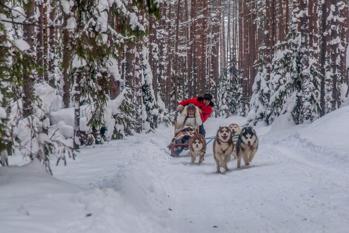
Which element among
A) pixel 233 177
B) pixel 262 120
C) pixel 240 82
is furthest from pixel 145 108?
pixel 240 82

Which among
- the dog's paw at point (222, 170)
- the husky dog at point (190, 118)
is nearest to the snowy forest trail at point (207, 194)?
the dog's paw at point (222, 170)

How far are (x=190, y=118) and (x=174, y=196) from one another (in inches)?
305

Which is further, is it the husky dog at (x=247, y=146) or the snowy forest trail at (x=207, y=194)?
the husky dog at (x=247, y=146)

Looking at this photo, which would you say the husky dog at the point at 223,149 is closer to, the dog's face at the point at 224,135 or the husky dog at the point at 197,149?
the dog's face at the point at 224,135

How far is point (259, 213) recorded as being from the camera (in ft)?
24.7

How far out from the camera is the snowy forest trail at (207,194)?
6.64 meters

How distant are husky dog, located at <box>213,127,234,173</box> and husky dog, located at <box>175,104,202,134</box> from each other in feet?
13.8

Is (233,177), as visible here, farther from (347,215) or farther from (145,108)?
(145,108)

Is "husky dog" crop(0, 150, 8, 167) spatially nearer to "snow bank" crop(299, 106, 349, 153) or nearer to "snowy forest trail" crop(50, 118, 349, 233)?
"snowy forest trail" crop(50, 118, 349, 233)

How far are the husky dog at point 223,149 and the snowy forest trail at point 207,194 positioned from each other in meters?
0.30

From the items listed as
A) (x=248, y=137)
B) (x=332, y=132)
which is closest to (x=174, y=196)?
(x=248, y=137)

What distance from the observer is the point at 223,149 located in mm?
11969

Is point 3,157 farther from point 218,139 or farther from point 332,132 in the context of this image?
point 332,132

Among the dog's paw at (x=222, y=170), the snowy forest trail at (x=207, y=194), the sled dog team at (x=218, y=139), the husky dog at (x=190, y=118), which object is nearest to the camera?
the snowy forest trail at (x=207, y=194)
